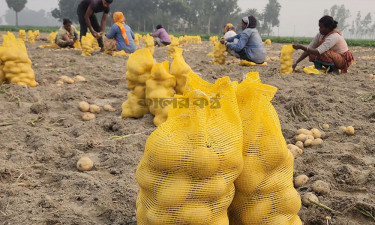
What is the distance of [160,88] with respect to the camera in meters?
3.56

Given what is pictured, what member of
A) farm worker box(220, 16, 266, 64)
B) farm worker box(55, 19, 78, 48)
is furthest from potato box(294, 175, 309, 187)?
farm worker box(55, 19, 78, 48)

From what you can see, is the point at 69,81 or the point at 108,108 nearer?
the point at 108,108

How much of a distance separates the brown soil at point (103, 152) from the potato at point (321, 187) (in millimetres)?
44

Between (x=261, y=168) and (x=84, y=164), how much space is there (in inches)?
65.2

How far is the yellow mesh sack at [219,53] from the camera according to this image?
808 cm

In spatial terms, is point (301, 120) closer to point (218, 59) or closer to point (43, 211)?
point (43, 211)

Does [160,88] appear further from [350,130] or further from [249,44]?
[249,44]

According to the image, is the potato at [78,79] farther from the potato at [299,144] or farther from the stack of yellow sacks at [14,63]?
the potato at [299,144]

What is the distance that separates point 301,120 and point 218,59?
15.4 ft

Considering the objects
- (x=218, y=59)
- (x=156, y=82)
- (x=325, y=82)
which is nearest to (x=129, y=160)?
(x=156, y=82)

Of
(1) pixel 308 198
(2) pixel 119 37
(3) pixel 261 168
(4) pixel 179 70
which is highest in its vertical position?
(2) pixel 119 37

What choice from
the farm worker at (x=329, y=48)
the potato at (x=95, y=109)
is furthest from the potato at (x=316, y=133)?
the farm worker at (x=329, y=48)

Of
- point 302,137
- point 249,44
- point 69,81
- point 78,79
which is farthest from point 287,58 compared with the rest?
point 69,81

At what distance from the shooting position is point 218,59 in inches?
326
